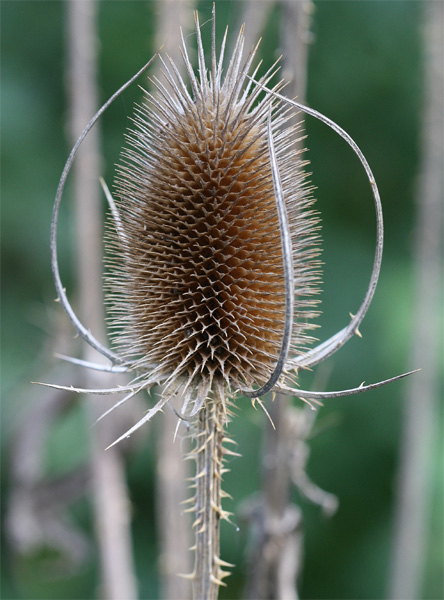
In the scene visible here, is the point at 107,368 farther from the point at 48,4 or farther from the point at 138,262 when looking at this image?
the point at 48,4

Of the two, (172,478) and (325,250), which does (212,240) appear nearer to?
(172,478)

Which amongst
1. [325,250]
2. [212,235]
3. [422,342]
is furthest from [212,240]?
[325,250]

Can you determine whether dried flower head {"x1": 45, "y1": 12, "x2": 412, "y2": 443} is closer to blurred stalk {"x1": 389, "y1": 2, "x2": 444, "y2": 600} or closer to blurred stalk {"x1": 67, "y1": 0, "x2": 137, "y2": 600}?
blurred stalk {"x1": 67, "y1": 0, "x2": 137, "y2": 600}

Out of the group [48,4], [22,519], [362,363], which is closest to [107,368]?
[22,519]

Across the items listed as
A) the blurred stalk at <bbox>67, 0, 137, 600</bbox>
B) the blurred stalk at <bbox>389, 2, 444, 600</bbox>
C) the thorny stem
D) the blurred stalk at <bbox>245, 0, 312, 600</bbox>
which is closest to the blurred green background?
the blurred stalk at <bbox>389, 2, 444, 600</bbox>

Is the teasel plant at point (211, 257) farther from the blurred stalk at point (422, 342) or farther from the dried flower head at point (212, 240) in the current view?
the blurred stalk at point (422, 342)

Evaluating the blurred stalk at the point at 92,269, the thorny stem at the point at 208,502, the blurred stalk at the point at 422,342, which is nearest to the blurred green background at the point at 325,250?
the blurred stalk at the point at 422,342
